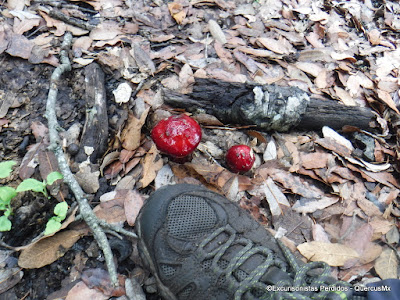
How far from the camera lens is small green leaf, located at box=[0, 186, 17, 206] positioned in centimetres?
221

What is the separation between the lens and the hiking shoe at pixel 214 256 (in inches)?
75.7

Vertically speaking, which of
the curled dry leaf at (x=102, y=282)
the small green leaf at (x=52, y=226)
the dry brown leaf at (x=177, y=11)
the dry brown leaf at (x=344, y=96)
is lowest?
the curled dry leaf at (x=102, y=282)

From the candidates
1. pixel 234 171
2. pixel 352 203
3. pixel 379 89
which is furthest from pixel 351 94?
pixel 234 171

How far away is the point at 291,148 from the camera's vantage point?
10.6ft

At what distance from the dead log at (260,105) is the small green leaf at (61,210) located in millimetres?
1352

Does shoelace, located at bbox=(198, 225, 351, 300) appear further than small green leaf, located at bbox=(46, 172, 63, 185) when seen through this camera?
No

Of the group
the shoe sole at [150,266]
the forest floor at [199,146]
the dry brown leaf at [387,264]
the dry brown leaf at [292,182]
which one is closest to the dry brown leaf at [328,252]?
the forest floor at [199,146]

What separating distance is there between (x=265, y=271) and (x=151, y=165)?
51.3 inches

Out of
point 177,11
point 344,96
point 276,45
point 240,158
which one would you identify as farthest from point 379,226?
point 177,11

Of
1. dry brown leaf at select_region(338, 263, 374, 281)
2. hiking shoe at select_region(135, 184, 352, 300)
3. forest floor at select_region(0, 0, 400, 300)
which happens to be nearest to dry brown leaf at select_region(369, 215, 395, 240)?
forest floor at select_region(0, 0, 400, 300)

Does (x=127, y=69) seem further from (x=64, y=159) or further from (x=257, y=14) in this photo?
(x=257, y=14)

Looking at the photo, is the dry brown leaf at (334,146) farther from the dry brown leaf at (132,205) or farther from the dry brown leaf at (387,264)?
the dry brown leaf at (132,205)

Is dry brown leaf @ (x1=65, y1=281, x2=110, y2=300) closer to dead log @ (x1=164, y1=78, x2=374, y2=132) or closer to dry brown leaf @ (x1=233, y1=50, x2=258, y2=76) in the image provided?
dead log @ (x1=164, y1=78, x2=374, y2=132)

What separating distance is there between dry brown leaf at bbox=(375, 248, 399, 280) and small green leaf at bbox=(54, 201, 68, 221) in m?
2.27
